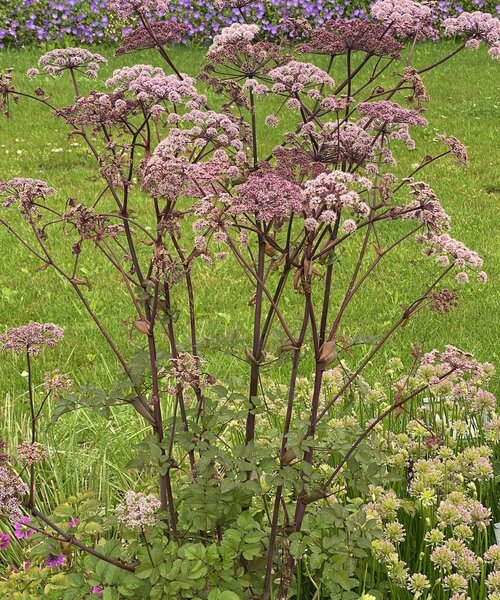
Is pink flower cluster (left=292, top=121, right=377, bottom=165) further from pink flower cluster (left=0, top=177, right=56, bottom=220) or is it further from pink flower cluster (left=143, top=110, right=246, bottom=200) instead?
pink flower cluster (left=0, top=177, right=56, bottom=220)

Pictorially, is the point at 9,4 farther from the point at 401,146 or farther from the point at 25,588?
the point at 25,588

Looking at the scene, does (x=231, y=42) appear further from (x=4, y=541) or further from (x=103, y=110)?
(x=4, y=541)

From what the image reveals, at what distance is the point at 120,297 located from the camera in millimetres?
5516

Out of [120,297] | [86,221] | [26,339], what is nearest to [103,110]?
[86,221]

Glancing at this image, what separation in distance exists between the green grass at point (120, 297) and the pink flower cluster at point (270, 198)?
68cm

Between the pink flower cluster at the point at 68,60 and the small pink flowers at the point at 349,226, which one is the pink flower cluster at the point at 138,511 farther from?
the pink flower cluster at the point at 68,60

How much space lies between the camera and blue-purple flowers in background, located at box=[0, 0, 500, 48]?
12.2 meters

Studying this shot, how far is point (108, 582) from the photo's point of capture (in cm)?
210

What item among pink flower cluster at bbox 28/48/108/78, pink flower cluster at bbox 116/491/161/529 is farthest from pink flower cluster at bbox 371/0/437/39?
pink flower cluster at bbox 116/491/161/529

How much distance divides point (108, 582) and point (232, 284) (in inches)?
146

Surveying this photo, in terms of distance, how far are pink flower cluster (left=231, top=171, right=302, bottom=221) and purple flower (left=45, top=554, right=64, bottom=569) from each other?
138 cm

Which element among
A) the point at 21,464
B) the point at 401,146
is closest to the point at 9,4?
the point at 401,146

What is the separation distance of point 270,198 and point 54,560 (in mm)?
1460

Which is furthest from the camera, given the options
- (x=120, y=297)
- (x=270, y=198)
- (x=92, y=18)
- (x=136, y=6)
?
(x=92, y=18)
